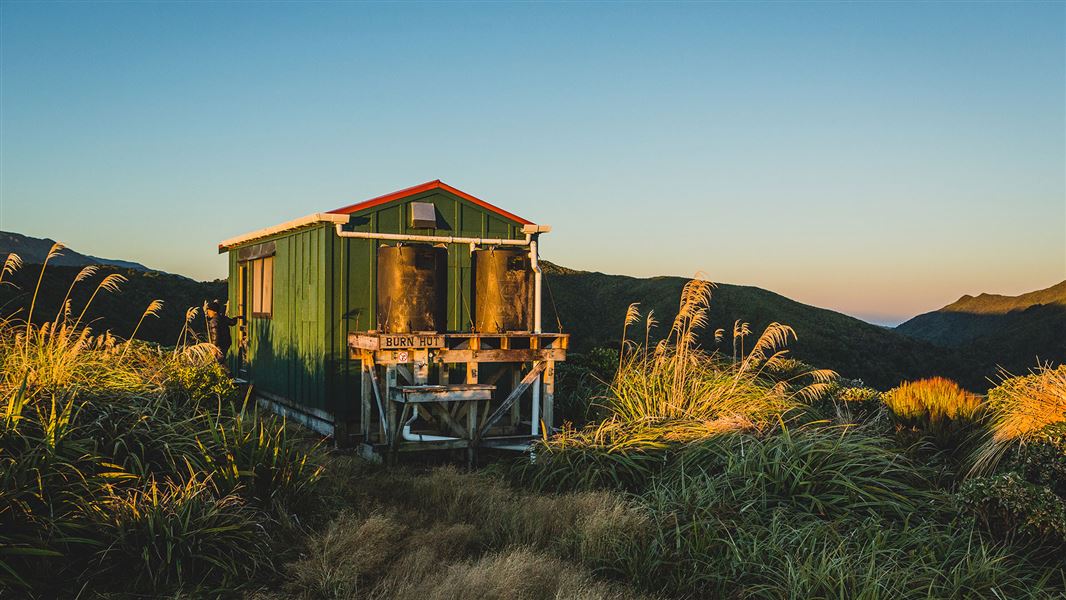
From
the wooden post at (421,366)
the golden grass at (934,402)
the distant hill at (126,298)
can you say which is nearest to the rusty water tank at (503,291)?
the wooden post at (421,366)

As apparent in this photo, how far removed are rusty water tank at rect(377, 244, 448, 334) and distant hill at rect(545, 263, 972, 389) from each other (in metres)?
31.8

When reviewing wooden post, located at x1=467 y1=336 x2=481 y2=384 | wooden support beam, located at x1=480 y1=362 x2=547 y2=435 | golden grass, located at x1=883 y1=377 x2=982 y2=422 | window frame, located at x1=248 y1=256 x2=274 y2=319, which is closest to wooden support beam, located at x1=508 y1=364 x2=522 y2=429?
wooden support beam, located at x1=480 y1=362 x2=547 y2=435

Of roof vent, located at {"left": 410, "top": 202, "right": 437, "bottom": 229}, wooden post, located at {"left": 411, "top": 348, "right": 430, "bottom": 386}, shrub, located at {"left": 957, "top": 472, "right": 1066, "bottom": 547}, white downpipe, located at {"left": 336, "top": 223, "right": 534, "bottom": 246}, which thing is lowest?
shrub, located at {"left": 957, "top": 472, "right": 1066, "bottom": 547}

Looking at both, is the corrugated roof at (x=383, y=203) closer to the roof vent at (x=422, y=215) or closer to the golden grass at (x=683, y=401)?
the roof vent at (x=422, y=215)

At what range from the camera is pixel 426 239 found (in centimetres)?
1078

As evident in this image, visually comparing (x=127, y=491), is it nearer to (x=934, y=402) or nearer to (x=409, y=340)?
(x=409, y=340)

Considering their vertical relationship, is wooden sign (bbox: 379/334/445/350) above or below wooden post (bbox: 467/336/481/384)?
above

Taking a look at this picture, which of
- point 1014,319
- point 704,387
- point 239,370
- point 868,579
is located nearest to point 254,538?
point 868,579

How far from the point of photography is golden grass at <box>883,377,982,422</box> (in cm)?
877

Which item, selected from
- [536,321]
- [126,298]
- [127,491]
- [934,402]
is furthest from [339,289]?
[126,298]

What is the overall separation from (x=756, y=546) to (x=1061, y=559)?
2.21 meters

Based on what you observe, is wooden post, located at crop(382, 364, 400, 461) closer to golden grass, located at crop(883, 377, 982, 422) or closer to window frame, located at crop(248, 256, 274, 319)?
window frame, located at crop(248, 256, 274, 319)

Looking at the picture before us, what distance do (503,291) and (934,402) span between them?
16.9ft

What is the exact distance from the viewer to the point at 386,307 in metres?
9.73
